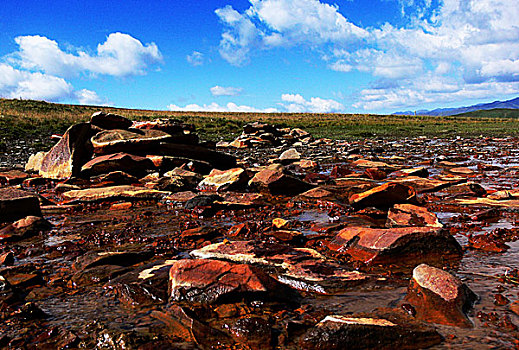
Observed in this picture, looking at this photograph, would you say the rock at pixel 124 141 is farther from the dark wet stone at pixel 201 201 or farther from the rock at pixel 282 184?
the dark wet stone at pixel 201 201

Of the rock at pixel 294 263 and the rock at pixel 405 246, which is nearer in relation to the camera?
the rock at pixel 294 263

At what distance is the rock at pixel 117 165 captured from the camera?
13.6 meters

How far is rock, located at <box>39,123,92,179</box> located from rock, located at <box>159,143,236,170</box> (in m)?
2.93

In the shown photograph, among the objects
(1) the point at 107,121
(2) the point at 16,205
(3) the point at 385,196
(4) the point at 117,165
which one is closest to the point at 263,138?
(1) the point at 107,121

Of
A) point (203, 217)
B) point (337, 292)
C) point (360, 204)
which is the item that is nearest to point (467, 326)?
point (337, 292)

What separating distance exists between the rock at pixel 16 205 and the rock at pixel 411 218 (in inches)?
281

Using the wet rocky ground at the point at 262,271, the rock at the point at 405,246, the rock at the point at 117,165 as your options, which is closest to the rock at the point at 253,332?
the wet rocky ground at the point at 262,271

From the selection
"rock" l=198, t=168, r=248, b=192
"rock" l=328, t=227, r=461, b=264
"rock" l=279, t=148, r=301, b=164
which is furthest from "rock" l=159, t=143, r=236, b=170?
"rock" l=328, t=227, r=461, b=264

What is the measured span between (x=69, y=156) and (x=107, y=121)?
12.2ft

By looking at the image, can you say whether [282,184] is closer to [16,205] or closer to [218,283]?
[16,205]

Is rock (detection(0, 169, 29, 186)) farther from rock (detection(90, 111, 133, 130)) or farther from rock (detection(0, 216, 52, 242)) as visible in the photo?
rock (detection(0, 216, 52, 242))

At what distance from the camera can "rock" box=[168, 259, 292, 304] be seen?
3.66 meters

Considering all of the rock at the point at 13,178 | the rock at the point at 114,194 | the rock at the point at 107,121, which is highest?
the rock at the point at 107,121

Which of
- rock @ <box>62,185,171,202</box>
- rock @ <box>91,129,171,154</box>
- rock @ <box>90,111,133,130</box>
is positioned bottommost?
rock @ <box>62,185,171,202</box>
